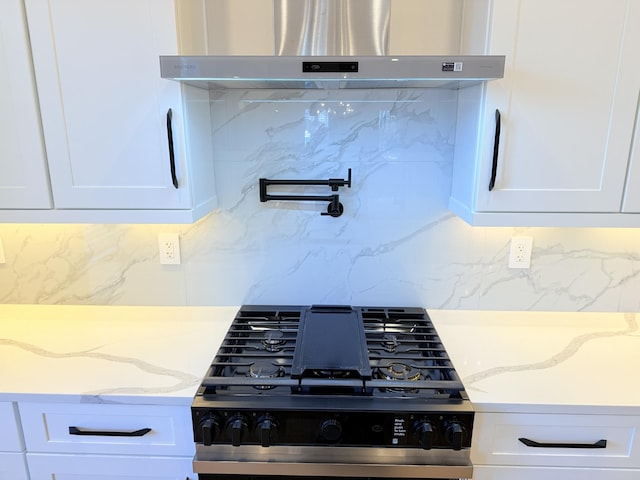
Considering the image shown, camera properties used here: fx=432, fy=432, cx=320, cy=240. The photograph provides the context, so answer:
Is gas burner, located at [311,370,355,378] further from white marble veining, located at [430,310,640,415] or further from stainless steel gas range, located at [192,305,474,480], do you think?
white marble veining, located at [430,310,640,415]

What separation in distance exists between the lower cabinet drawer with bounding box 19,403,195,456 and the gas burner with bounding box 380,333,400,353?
0.66 m


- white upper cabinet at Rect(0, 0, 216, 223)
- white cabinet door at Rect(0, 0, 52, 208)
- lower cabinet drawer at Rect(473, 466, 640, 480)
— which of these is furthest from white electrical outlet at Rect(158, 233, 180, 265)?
lower cabinet drawer at Rect(473, 466, 640, 480)

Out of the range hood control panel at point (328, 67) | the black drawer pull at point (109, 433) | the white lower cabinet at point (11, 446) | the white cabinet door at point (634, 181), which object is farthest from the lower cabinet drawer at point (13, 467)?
the white cabinet door at point (634, 181)

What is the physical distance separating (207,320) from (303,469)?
2.36 feet

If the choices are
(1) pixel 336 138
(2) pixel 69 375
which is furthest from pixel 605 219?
(2) pixel 69 375

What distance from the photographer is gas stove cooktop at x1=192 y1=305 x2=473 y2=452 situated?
1.15 m

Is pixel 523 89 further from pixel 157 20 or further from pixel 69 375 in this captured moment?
pixel 69 375

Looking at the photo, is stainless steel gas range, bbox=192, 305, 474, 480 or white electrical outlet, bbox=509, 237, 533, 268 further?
white electrical outlet, bbox=509, 237, 533, 268

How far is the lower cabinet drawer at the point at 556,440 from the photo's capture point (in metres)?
1.19

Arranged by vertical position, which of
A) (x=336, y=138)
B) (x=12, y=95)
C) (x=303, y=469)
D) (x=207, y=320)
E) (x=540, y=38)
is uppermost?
(x=540, y=38)

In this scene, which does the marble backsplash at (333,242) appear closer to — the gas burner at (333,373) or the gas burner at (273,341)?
the gas burner at (273,341)

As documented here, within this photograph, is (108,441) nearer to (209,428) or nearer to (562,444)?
(209,428)

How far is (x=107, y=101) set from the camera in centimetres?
129

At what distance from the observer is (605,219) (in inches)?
52.7
